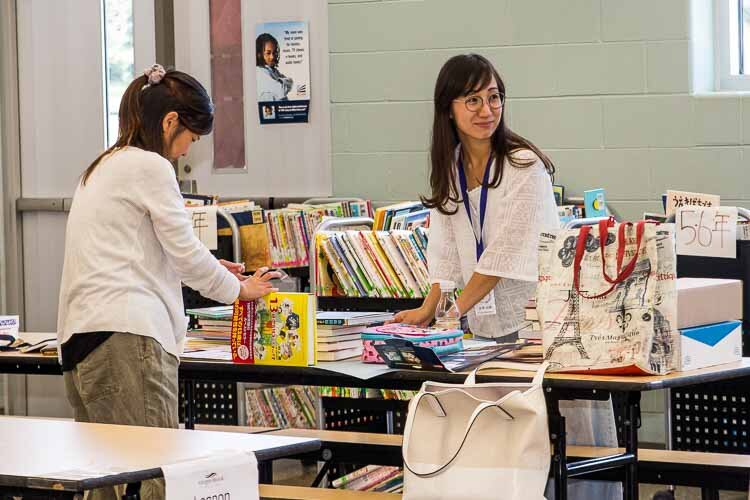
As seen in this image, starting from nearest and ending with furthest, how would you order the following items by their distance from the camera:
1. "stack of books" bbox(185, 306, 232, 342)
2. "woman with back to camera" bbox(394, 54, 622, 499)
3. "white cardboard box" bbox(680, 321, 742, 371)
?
"white cardboard box" bbox(680, 321, 742, 371), "woman with back to camera" bbox(394, 54, 622, 499), "stack of books" bbox(185, 306, 232, 342)

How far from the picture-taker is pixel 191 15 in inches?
238

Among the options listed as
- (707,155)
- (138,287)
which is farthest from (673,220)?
(138,287)

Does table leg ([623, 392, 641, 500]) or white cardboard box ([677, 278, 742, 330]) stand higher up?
white cardboard box ([677, 278, 742, 330])

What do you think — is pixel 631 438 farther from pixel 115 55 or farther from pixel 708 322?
pixel 115 55

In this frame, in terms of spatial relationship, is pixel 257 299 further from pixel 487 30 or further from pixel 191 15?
pixel 191 15

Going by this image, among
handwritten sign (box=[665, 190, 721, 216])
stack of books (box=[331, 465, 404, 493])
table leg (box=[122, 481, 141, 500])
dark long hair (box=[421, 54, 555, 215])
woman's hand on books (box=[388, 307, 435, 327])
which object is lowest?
stack of books (box=[331, 465, 404, 493])

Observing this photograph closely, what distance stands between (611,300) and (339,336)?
760 mm

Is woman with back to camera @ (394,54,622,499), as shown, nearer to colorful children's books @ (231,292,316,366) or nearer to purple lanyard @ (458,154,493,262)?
purple lanyard @ (458,154,493,262)

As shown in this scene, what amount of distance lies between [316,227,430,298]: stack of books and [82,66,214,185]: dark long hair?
4.36 ft

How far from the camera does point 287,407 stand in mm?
5355

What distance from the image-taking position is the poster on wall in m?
5.80

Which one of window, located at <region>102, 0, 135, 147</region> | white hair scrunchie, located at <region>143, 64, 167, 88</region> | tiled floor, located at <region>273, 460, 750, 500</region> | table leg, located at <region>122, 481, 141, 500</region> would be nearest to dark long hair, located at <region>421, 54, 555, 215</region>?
white hair scrunchie, located at <region>143, 64, 167, 88</region>

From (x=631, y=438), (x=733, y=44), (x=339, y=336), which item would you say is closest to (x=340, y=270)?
(x=339, y=336)

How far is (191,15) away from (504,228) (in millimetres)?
3146
